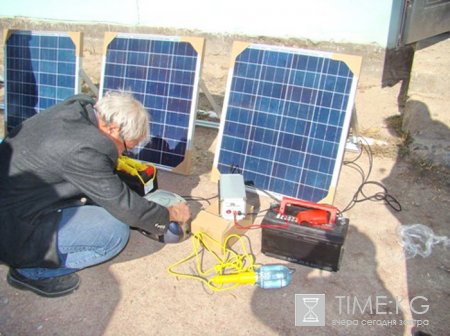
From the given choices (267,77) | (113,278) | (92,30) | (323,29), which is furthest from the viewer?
(92,30)

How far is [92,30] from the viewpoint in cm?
1037

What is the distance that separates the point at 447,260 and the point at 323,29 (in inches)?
239

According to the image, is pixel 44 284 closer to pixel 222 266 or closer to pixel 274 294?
pixel 222 266

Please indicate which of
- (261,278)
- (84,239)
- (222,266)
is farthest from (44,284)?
(261,278)

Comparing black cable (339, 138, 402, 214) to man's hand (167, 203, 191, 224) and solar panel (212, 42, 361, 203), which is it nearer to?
solar panel (212, 42, 361, 203)

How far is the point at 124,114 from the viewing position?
331 centimetres

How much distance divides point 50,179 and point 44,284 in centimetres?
116

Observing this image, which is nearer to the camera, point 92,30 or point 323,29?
point 323,29

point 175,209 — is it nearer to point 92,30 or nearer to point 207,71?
point 207,71

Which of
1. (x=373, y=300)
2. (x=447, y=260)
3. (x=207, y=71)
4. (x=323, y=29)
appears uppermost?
(x=323, y=29)

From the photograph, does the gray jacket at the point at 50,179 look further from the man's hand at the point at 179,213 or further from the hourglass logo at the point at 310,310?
the hourglass logo at the point at 310,310

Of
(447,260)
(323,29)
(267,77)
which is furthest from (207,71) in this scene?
(447,260)

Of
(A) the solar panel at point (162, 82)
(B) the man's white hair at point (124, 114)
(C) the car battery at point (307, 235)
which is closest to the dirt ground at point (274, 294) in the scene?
(C) the car battery at point (307, 235)

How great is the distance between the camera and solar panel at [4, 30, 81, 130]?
20.1 ft
